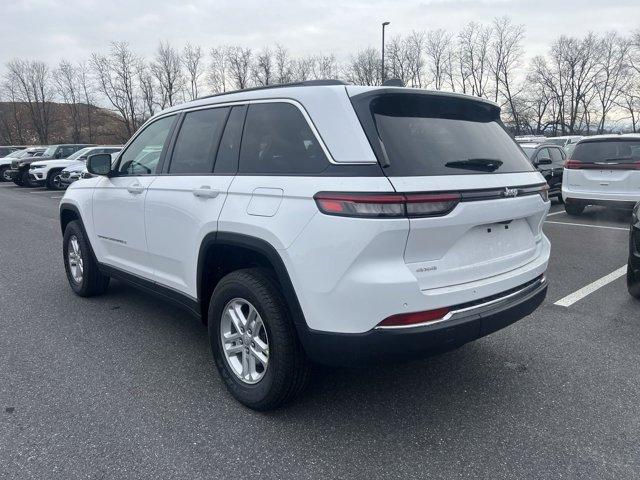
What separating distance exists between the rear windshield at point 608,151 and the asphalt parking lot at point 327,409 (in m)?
6.09

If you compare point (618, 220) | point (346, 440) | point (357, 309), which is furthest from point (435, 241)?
point (618, 220)

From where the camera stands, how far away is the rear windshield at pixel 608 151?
9516 mm

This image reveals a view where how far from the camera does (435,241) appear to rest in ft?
8.21

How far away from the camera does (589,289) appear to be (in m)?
5.39

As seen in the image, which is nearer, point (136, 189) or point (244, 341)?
point (244, 341)

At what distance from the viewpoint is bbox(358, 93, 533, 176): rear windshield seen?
2572 millimetres

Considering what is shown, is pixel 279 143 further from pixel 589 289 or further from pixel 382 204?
pixel 589 289

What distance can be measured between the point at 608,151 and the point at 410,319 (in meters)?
9.15

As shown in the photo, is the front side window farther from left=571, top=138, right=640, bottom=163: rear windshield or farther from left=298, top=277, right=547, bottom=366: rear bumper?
left=571, top=138, right=640, bottom=163: rear windshield

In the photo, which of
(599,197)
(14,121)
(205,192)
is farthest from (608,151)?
(14,121)

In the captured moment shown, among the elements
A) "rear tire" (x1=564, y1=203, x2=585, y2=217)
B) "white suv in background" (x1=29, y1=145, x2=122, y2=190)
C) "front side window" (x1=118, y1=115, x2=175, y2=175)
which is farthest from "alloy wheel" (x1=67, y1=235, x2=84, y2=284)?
"white suv in background" (x1=29, y1=145, x2=122, y2=190)

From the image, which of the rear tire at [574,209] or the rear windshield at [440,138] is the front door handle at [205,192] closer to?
the rear windshield at [440,138]

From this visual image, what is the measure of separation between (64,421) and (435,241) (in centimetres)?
227

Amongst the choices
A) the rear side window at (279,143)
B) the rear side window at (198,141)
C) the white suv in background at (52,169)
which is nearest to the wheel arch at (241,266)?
the rear side window at (279,143)
